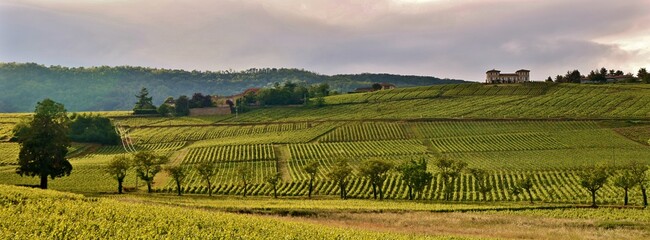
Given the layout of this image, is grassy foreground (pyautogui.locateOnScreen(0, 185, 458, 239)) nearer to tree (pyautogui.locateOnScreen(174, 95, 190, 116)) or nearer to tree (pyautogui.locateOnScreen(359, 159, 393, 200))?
tree (pyautogui.locateOnScreen(359, 159, 393, 200))

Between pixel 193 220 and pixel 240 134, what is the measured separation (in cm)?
11661

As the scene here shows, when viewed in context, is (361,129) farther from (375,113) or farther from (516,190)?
(516,190)

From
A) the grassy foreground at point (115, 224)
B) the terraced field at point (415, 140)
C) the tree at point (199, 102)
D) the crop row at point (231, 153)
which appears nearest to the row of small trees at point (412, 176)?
the terraced field at point (415, 140)

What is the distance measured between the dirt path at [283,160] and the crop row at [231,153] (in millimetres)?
1345

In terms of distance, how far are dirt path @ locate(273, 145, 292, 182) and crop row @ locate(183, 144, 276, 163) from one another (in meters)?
1.34

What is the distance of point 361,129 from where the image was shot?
144m

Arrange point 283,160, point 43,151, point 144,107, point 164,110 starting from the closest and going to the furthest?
point 43,151
point 283,160
point 164,110
point 144,107

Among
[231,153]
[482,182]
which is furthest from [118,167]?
[482,182]

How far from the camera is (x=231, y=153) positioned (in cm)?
11500

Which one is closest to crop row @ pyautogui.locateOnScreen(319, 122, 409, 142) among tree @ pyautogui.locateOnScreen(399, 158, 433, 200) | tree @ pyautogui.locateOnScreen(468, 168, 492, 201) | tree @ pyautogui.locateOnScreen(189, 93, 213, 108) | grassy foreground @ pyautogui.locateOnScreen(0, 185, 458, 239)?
tree @ pyautogui.locateOnScreen(468, 168, 492, 201)

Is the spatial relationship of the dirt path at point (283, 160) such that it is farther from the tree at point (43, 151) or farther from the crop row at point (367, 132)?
the tree at point (43, 151)

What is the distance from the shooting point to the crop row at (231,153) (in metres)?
110

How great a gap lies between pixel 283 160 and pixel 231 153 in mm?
13458

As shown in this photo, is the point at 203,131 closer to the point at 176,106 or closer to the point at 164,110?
the point at 164,110
